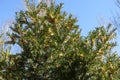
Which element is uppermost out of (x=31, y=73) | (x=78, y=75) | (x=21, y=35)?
(x=21, y=35)

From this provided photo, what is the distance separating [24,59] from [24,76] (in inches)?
21.9

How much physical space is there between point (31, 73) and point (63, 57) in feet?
3.40

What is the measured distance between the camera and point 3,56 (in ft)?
27.2

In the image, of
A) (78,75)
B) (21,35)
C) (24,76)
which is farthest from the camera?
(21,35)

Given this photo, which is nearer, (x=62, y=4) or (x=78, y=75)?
(x=78, y=75)

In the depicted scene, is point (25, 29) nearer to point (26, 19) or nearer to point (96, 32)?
point (26, 19)

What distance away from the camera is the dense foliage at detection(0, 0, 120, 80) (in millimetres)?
6855

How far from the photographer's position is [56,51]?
7.36 m

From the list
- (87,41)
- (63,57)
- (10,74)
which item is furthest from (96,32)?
(10,74)

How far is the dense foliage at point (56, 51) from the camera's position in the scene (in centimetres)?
686

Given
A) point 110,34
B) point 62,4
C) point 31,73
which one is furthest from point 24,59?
point 110,34

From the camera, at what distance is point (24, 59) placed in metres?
7.86

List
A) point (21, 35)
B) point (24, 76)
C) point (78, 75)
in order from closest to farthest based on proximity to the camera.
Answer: point (78, 75) < point (24, 76) < point (21, 35)

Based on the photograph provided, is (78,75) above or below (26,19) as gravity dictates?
below
